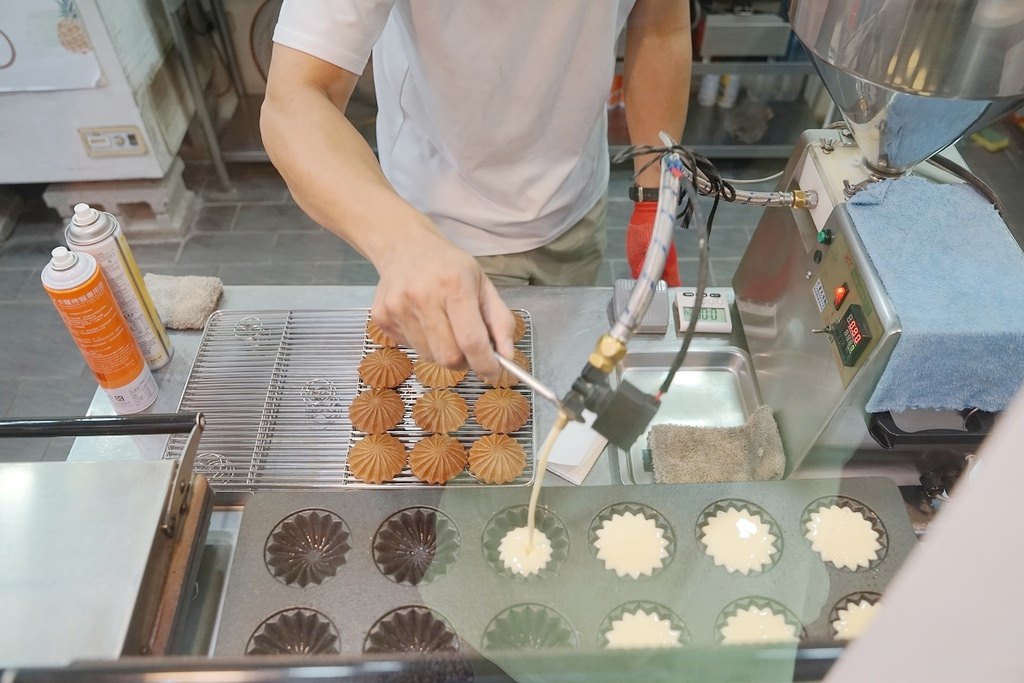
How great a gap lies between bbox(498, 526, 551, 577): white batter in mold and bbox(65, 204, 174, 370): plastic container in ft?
2.30

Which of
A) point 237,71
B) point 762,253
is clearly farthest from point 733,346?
point 237,71

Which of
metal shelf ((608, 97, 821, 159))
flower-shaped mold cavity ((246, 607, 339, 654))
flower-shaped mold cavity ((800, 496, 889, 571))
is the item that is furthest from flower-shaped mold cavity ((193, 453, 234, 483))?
metal shelf ((608, 97, 821, 159))

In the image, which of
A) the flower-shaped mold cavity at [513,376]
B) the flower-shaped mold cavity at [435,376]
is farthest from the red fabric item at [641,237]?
the flower-shaped mold cavity at [435,376]

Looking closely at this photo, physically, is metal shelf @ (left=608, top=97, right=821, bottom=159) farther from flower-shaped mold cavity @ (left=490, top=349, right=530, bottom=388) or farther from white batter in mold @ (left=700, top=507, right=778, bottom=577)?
white batter in mold @ (left=700, top=507, right=778, bottom=577)

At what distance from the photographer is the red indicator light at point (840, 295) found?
2.93ft

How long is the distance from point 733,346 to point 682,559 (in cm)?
52

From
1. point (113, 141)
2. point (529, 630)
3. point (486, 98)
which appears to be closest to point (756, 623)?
point (529, 630)

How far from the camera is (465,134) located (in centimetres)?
124

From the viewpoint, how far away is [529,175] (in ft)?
4.35

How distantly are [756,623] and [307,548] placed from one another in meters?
0.56

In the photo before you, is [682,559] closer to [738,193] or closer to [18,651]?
[738,193]

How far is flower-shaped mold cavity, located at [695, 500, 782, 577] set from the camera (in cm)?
85

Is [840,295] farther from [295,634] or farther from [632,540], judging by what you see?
[295,634]

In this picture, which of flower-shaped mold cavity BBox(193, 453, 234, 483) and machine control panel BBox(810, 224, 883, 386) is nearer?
machine control panel BBox(810, 224, 883, 386)
